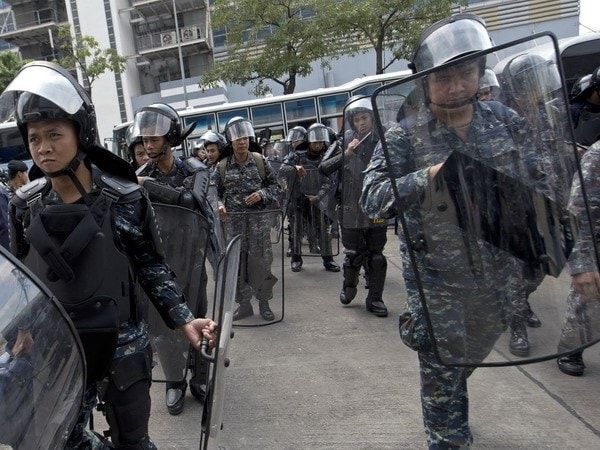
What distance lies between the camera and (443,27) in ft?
5.45

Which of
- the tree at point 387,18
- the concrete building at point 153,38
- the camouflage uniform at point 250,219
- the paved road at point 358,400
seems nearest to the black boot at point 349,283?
the paved road at point 358,400

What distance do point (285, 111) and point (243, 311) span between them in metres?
9.45

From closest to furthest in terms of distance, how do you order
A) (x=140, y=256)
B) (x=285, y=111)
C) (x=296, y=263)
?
(x=140, y=256), (x=296, y=263), (x=285, y=111)

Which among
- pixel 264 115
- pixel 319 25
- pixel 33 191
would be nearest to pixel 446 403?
pixel 33 191

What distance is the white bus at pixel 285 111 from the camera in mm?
12648

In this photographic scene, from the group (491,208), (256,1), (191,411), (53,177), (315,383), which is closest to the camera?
(491,208)

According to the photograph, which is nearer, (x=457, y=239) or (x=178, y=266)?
(x=457, y=239)

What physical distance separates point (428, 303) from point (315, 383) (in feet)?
5.75

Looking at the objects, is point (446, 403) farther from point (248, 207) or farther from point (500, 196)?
point (248, 207)

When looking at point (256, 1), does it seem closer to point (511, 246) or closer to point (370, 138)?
point (370, 138)

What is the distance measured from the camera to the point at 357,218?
4.16 meters

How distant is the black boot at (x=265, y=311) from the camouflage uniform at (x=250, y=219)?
6 centimetres

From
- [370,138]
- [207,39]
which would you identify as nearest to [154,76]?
[207,39]

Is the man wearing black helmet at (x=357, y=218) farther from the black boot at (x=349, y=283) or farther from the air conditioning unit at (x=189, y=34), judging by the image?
the air conditioning unit at (x=189, y=34)
